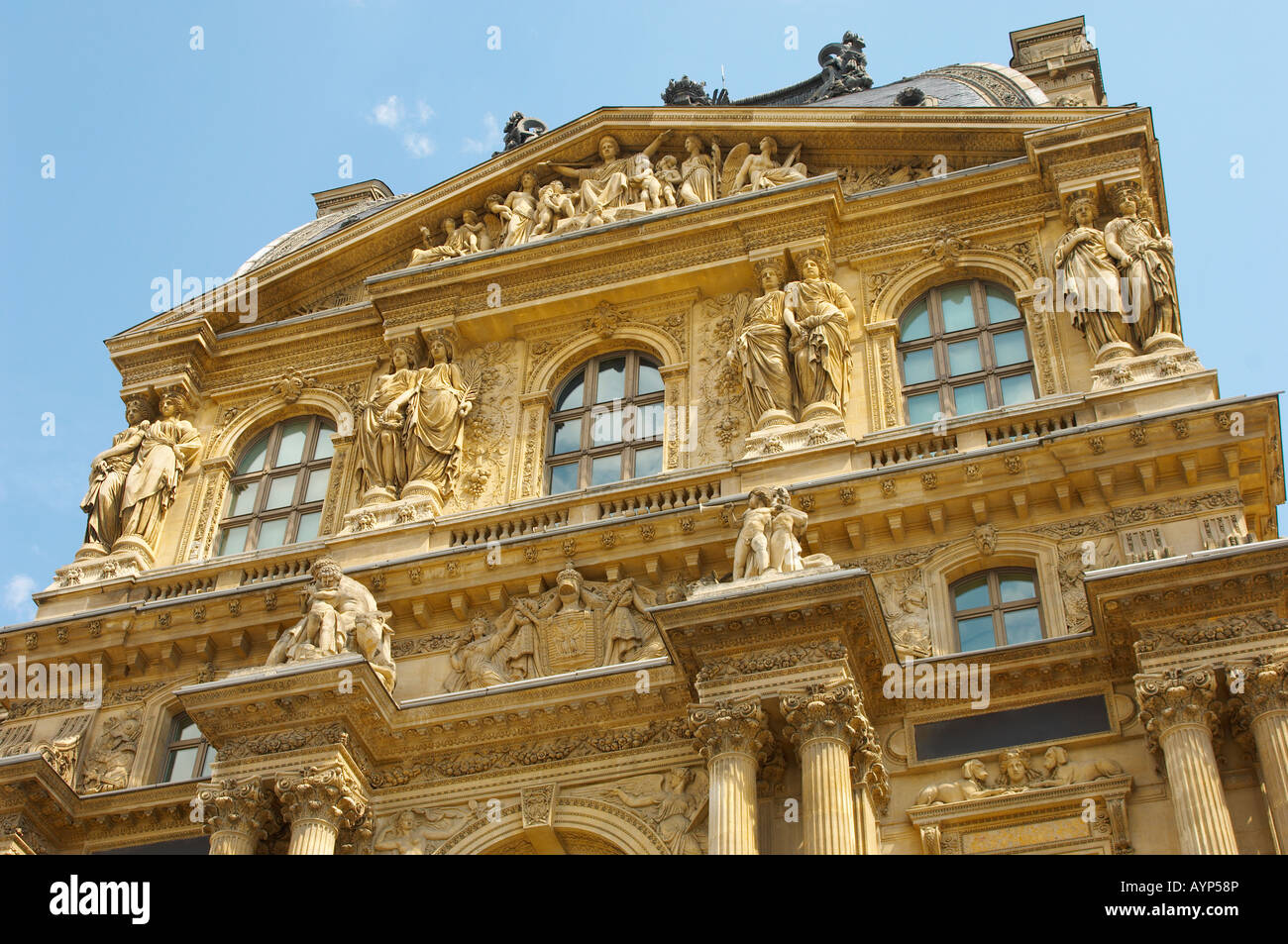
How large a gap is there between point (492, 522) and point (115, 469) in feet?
22.2

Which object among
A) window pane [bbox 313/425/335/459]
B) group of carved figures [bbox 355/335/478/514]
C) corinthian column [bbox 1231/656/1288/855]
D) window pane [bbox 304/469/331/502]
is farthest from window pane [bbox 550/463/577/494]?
corinthian column [bbox 1231/656/1288/855]

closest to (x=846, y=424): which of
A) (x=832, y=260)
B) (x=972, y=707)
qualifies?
(x=832, y=260)

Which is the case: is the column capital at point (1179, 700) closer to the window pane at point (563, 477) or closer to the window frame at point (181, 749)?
the window pane at point (563, 477)

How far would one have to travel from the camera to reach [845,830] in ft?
57.4

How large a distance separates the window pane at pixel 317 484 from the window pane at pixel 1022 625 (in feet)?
35.2

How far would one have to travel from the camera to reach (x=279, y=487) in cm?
2702

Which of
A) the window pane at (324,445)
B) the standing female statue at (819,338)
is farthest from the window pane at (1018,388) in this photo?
the window pane at (324,445)

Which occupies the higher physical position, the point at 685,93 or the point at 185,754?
the point at 685,93

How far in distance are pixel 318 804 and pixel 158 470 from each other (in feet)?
29.2

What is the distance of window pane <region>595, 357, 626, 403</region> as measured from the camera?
1021 inches

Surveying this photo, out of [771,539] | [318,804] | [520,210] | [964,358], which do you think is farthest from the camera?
[520,210]

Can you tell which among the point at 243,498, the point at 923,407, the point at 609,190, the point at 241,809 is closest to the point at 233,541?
the point at 243,498

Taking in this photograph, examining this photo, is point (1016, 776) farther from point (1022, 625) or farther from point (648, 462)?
point (648, 462)
